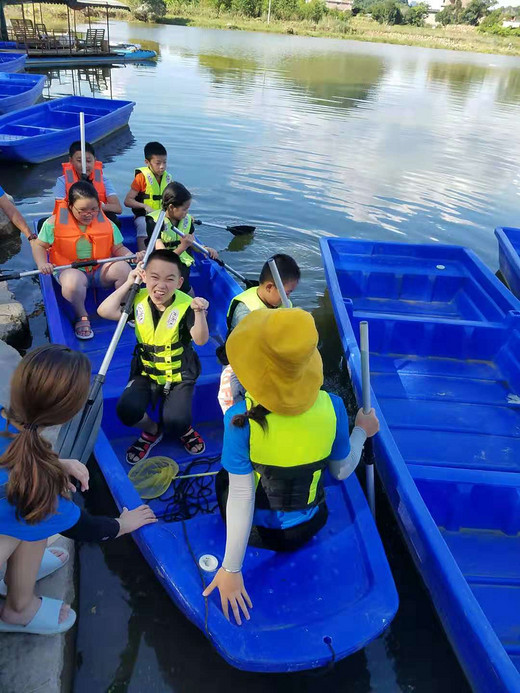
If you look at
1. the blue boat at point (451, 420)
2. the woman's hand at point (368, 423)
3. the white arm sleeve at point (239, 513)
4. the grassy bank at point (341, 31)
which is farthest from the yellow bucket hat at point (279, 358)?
the grassy bank at point (341, 31)

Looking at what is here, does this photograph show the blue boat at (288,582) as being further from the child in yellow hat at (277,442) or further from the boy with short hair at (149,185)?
the boy with short hair at (149,185)

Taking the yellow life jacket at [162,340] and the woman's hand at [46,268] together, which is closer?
the yellow life jacket at [162,340]

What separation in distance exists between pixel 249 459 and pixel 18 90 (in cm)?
1254

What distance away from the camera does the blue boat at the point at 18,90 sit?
10.4 meters

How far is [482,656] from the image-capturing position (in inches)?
72.2

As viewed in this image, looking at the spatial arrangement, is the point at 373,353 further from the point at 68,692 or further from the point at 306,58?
the point at 306,58

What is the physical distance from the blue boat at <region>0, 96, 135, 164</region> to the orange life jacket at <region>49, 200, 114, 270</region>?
16.5 feet

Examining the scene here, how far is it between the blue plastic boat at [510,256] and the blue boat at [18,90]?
31.9 feet

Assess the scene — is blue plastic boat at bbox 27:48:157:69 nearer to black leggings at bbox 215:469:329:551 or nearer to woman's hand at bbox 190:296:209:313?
woman's hand at bbox 190:296:209:313

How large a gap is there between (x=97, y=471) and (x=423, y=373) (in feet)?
8.58

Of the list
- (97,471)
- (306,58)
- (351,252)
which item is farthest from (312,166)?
(306,58)

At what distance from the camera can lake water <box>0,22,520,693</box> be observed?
226 cm

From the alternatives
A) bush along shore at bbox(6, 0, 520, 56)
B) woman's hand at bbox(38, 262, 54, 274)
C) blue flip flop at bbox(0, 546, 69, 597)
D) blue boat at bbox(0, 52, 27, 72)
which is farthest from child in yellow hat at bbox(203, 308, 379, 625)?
bush along shore at bbox(6, 0, 520, 56)

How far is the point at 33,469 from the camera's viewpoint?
1.54m
